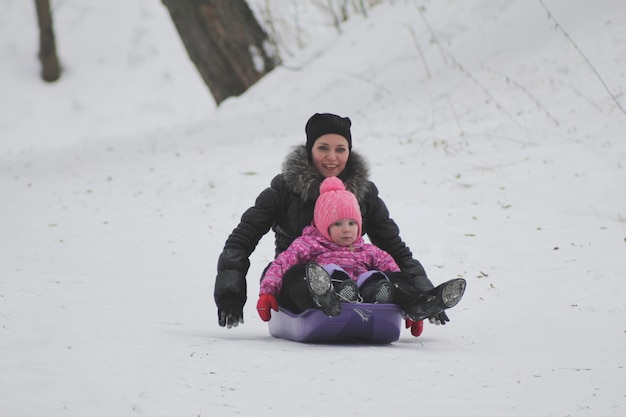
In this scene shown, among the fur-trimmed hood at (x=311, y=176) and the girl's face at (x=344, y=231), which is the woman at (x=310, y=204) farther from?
the girl's face at (x=344, y=231)

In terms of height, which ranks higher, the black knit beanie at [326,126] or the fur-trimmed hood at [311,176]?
the black knit beanie at [326,126]

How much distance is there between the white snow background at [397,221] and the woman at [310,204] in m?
0.36

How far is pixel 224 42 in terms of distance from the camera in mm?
10664

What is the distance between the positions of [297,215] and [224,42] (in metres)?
6.94

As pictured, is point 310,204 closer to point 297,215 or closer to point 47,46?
point 297,215

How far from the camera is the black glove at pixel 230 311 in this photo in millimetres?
A: 3833

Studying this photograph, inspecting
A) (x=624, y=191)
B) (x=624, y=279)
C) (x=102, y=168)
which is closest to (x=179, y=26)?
(x=102, y=168)

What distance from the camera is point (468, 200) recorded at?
6.75m

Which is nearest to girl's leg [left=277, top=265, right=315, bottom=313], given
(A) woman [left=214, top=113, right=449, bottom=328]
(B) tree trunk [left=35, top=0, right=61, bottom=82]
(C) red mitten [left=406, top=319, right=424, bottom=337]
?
(A) woman [left=214, top=113, right=449, bottom=328]

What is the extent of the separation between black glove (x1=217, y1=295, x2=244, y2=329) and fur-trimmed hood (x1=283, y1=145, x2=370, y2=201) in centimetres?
→ 59

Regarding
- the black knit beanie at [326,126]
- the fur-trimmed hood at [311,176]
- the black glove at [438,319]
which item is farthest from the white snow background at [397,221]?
the black knit beanie at [326,126]

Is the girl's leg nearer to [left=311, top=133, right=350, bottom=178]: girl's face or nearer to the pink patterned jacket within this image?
the pink patterned jacket

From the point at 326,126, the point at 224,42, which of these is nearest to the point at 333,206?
the point at 326,126

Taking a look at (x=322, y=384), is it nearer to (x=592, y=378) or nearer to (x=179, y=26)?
(x=592, y=378)
